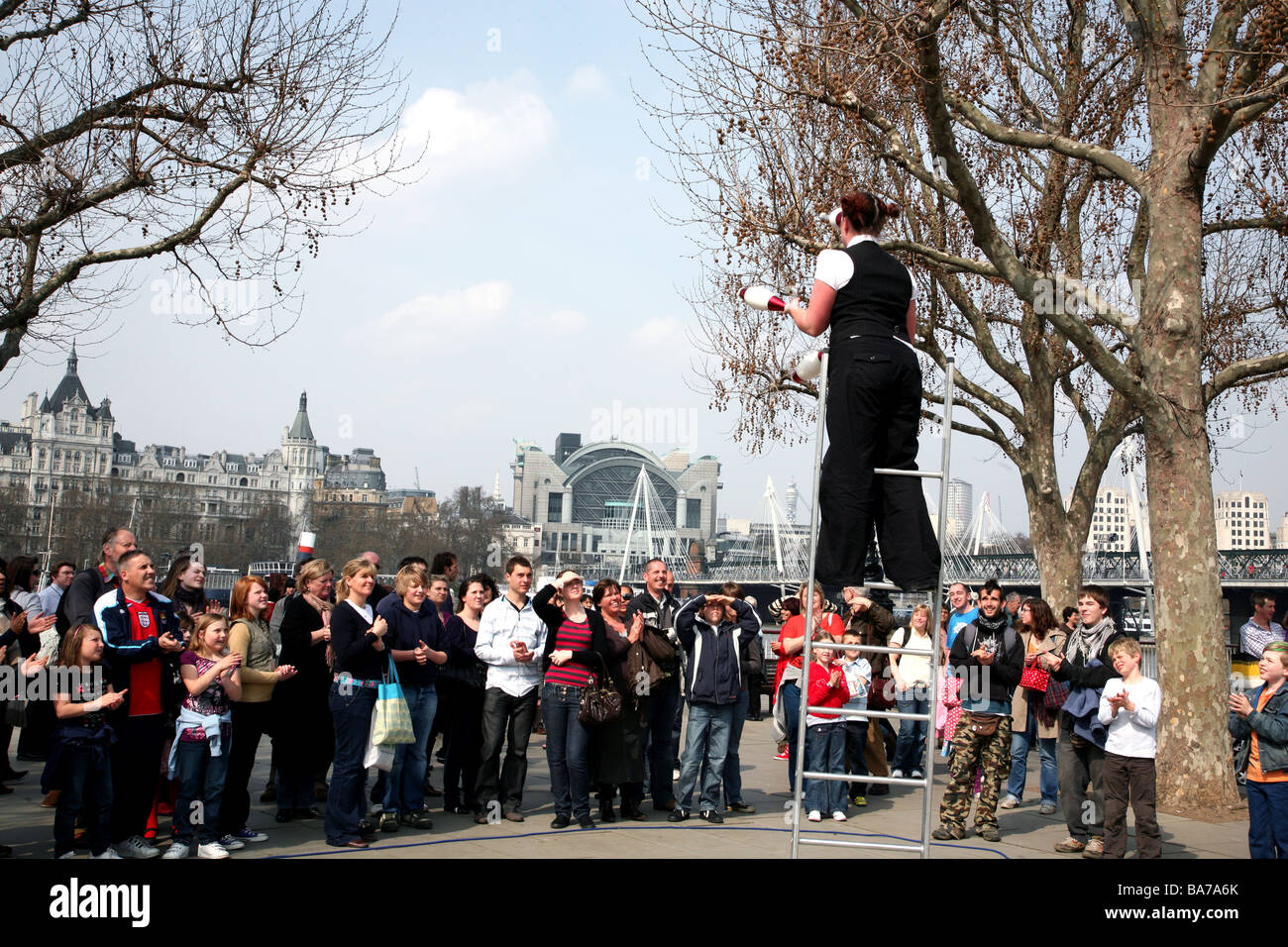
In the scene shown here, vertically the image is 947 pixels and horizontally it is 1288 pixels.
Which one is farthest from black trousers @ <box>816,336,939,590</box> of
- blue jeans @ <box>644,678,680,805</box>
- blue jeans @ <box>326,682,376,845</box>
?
blue jeans @ <box>644,678,680,805</box>

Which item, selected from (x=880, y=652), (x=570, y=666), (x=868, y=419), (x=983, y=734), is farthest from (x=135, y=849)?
(x=983, y=734)

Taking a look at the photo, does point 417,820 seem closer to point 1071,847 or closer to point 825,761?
point 825,761

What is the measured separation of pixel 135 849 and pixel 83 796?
592 mm

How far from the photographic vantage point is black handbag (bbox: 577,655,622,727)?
8930mm

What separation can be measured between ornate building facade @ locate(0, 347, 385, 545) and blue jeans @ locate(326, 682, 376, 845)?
321 feet

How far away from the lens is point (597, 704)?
8984mm

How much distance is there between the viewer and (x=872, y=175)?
17281 millimetres

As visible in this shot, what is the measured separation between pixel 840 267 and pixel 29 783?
31.3 ft

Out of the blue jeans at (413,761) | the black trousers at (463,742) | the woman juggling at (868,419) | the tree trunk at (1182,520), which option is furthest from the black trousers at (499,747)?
the tree trunk at (1182,520)

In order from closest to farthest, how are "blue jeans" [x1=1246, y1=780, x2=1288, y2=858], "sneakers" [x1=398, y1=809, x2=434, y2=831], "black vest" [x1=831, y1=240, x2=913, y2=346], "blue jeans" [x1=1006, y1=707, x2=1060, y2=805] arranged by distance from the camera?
1. "black vest" [x1=831, y1=240, x2=913, y2=346]
2. "blue jeans" [x1=1246, y1=780, x2=1288, y2=858]
3. "sneakers" [x1=398, y1=809, x2=434, y2=831]
4. "blue jeans" [x1=1006, y1=707, x2=1060, y2=805]

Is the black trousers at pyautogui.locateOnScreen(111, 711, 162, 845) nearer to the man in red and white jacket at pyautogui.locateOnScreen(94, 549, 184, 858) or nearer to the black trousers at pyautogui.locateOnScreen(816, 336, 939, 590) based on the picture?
the man in red and white jacket at pyautogui.locateOnScreen(94, 549, 184, 858)

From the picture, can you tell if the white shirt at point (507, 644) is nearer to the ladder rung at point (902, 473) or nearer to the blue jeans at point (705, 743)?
the blue jeans at point (705, 743)
